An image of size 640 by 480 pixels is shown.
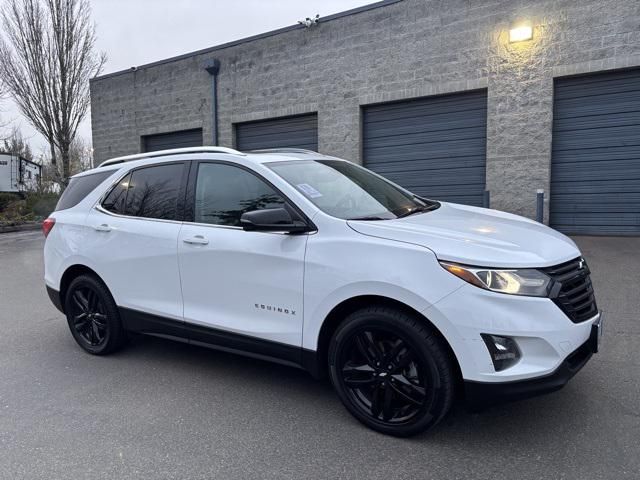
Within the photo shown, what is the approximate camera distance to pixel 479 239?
9.40 feet

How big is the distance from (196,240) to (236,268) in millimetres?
433

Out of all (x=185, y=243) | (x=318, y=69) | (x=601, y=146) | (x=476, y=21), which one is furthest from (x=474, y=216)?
(x=318, y=69)

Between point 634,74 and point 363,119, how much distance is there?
5450 millimetres

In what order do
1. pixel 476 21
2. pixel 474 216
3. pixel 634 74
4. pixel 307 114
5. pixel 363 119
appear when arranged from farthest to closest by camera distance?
pixel 307 114
pixel 363 119
pixel 476 21
pixel 634 74
pixel 474 216

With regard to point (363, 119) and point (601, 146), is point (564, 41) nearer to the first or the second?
point (601, 146)

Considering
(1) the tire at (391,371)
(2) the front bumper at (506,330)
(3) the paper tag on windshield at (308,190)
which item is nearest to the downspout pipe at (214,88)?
(3) the paper tag on windshield at (308,190)

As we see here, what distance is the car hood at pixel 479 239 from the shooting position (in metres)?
2.69

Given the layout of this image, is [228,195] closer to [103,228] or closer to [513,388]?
[103,228]

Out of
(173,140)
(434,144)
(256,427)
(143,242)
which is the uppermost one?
(173,140)

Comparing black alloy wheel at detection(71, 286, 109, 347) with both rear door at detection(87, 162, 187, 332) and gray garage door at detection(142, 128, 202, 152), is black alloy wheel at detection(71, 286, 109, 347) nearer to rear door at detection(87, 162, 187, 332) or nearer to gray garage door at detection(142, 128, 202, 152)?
rear door at detection(87, 162, 187, 332)

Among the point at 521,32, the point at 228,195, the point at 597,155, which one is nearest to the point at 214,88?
the point at 521,32

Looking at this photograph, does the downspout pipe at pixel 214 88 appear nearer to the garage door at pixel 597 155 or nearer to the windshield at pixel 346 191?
the garage door at pixel 597 155

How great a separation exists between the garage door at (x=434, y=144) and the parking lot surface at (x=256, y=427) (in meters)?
6.57

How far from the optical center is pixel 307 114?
42.1 feet
